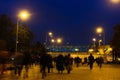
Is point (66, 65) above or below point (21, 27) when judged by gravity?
below

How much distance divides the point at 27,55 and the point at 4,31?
48.2 meters

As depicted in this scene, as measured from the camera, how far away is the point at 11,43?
78812 mm

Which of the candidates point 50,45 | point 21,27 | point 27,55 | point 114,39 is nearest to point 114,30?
point 114,39

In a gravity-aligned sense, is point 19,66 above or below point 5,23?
below

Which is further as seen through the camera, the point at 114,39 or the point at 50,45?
the point at 50,45

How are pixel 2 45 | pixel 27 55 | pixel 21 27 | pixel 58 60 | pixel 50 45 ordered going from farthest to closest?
pixel 50 45
pixel 21 27
pixel 58 60
pixel 27 55
pixel 2 45

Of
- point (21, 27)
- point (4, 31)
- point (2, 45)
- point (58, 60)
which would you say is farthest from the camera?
point (21, 27)

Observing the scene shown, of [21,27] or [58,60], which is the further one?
[21,27]

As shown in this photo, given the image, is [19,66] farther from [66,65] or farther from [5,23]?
[5,23]

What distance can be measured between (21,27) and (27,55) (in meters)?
55.3

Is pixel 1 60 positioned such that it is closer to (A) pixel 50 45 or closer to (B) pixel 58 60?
(B) pixel 58 60

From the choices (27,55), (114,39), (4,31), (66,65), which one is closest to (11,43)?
(4,31)

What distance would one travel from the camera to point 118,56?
89188mm

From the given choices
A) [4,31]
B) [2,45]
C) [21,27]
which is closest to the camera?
[2,45]
